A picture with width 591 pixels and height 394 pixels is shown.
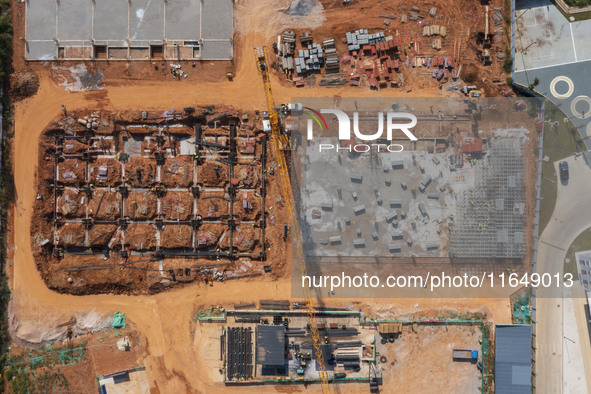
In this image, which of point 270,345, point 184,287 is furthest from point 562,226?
point 184,287

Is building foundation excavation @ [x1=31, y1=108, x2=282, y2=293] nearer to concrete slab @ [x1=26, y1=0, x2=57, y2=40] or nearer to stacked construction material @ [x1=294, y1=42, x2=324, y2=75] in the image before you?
stacked construction material @ [x1=294, y1=42, x2=324, y2=75]

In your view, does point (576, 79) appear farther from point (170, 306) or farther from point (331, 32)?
point (170, 306)

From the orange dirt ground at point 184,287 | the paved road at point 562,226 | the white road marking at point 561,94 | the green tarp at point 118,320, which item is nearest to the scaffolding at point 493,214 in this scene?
the paved road at point 562,226

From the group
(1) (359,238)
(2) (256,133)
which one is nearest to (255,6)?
(2) (256,133)

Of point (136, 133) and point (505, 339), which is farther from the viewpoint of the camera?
point (136, 133)

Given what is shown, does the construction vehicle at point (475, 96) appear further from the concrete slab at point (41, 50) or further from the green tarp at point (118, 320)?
the concrete slab at point (41, 50)
